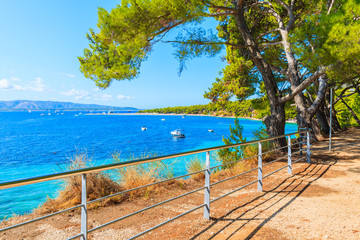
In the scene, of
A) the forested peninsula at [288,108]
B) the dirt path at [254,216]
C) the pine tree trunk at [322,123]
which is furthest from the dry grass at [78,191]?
the pine tree trunk at [322,123]

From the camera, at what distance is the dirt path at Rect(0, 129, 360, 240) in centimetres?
302

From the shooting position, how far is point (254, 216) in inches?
137

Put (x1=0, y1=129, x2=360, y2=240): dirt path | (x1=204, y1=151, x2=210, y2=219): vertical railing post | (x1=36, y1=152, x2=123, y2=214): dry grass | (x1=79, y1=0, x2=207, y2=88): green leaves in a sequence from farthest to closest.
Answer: (x1=79, y1=0, x2=207, y2=88): green leaves → (x1=36, y1=152, x2=123, y2=214): dry grass → (x1=204, y1=151, x2=210, y2=219): vertical railing post → (x1=0, y1=129, x2=360, y2=240): dirt path

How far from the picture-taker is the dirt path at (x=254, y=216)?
3016 mm

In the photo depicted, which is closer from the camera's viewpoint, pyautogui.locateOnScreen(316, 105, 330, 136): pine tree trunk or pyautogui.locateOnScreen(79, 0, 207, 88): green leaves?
pyautogui.locateOnScreen(79, 0, 207, 88): green leaves

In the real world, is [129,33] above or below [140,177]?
→ above

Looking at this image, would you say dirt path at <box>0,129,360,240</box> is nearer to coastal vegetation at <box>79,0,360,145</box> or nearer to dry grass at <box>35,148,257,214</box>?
dry grass at <box>35,148,257,214</box>

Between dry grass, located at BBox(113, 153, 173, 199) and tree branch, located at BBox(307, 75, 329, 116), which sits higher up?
tree branch, located at BBox(307, 75, 329, 116)

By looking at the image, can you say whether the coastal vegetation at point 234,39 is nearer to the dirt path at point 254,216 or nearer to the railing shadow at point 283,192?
the railing shadow at point 283,192

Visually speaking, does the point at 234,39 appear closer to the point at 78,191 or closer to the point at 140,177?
the point at 140,177

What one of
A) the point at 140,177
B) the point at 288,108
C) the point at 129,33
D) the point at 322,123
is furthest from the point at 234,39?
the point at 322,123

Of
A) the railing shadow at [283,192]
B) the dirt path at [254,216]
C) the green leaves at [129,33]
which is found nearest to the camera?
the dirt path at [254,216]

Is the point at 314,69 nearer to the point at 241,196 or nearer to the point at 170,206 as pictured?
the point at 241,196

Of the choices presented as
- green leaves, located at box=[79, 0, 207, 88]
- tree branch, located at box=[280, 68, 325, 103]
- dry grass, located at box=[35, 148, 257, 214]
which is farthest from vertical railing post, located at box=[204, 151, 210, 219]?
tree branch, located at box=[280, 68, 325, 103]
